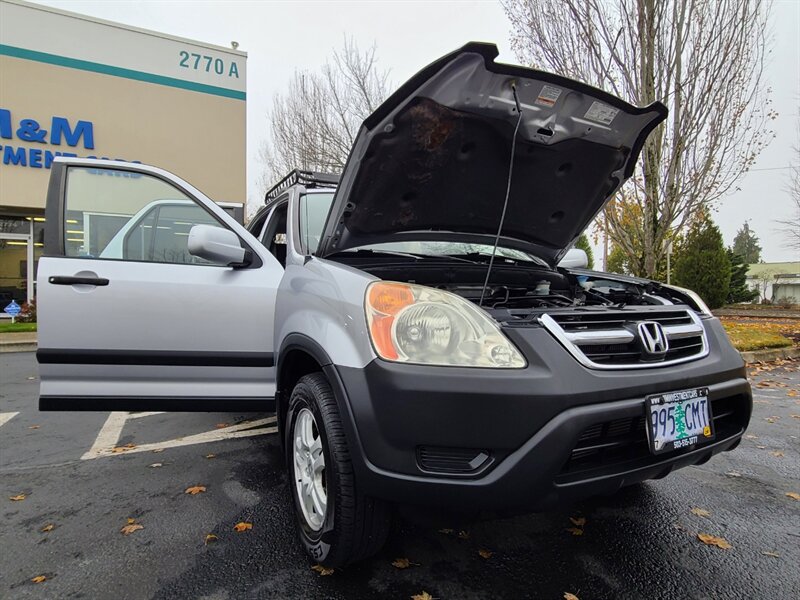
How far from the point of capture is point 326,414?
70.7 inches

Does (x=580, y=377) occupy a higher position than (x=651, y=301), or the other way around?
(x=651, y=301)

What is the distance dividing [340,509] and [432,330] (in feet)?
2.42

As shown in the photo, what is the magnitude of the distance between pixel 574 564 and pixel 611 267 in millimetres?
28423

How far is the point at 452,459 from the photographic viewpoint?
5.14 ft

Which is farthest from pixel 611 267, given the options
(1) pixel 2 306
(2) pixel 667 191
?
(1) pixel 2 306

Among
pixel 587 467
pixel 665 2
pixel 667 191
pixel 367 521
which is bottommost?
pixel 367 521

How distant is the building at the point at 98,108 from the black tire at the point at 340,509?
374 inches

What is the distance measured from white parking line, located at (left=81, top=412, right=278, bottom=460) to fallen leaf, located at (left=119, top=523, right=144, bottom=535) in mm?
1206

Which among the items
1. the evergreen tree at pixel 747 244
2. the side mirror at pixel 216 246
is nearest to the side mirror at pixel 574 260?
the side mirror at pixel 216 246

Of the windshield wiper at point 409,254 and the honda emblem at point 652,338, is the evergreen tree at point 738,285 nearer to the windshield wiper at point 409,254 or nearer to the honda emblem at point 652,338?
the windshield wiper at point 409,254

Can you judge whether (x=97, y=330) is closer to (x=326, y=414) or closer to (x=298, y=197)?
(x=298, y=197)

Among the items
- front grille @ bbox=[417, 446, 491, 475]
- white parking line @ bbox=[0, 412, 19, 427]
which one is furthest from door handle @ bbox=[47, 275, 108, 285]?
white parking line @ bbox=[0, 412, 19, 427]

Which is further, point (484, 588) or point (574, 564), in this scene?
point (574, 564)

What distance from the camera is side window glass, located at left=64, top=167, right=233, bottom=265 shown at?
2770 millimetres
